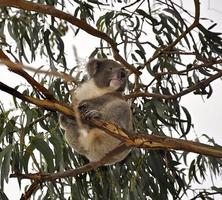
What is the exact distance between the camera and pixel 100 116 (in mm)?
1949

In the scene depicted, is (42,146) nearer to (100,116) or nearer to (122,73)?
(100,116)

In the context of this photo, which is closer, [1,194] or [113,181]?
[1,194]

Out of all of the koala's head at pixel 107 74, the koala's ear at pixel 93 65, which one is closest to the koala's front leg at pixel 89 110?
the koala's head at pixel 107 74

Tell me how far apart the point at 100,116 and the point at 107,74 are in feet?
1.78

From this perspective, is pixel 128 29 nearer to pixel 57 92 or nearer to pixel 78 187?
pixel 57 92

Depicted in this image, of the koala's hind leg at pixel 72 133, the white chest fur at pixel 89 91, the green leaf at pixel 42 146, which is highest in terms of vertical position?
the white chest fur at pixel 89 91

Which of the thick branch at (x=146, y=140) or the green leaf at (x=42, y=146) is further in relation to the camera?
the green leaf at (x=42, y=146)

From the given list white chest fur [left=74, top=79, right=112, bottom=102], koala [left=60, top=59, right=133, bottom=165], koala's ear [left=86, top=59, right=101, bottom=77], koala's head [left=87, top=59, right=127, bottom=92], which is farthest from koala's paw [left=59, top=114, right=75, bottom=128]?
koala's ear [left=86, top=59, right=101, bottom=77]

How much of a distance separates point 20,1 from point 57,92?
1.46 meters

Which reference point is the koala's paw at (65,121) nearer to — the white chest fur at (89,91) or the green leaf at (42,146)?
the white chest fur at (89,91)

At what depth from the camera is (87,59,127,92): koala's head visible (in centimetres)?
235

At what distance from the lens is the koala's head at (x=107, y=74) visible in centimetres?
235

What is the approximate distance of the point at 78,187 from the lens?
2309 millimetres

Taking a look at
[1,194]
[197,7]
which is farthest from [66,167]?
[197,7]
